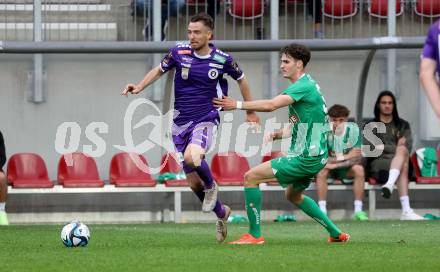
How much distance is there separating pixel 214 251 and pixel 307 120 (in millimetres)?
1654

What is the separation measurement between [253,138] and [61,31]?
345cm

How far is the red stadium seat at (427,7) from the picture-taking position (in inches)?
739

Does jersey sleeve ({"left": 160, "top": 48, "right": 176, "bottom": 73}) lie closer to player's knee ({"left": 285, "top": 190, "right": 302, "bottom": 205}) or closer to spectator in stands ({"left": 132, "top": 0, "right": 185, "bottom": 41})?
player's knee ({"left": 285, "top": 190, "right": 302, "bottom": 205})

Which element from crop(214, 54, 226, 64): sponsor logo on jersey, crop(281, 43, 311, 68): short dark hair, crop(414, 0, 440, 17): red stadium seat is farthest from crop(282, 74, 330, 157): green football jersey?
crop(414, 0, 440, 17): red stadium seat

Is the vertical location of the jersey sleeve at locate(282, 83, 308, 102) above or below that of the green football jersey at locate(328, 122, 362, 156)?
above

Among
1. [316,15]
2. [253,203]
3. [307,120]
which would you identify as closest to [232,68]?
[307,120]

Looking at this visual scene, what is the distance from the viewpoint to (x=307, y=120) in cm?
1123

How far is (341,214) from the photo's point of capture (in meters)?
18.6

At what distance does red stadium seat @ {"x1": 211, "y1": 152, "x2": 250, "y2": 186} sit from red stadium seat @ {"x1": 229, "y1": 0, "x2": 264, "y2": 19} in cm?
218

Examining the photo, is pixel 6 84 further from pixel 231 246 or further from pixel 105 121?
pixel 231 246

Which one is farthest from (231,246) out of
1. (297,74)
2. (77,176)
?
(77,176)

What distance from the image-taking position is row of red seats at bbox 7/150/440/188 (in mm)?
17344

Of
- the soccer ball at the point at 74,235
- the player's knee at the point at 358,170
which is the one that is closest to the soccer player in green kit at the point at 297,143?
the soccer ball at the point at 74,235

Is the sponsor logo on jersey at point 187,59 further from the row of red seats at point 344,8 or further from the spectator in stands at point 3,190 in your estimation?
the row of red seats at point 344,8
